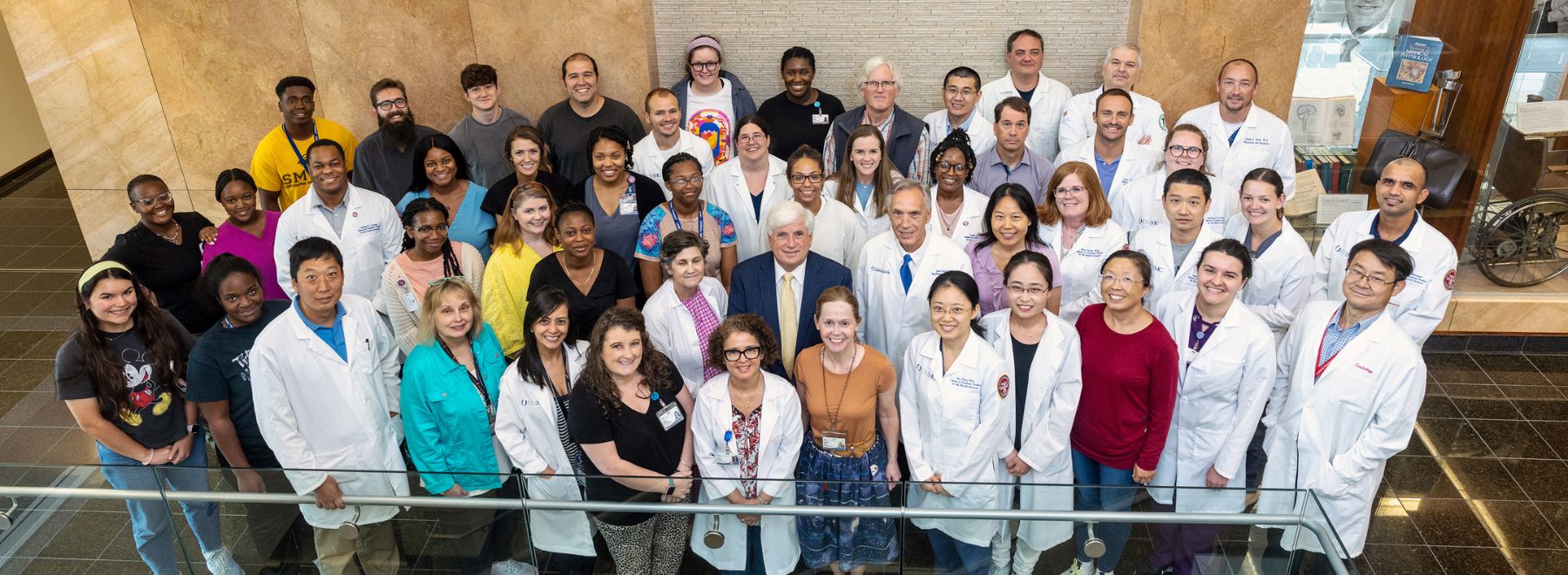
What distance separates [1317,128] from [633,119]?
4669 mm

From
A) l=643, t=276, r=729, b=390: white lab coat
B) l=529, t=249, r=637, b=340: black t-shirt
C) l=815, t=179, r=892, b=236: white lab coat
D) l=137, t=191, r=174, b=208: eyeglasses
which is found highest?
l=137, t=191, r=174, b=208: eyeglasses

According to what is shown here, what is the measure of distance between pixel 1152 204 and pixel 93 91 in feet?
23.8

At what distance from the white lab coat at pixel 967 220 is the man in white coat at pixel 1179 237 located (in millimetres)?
781

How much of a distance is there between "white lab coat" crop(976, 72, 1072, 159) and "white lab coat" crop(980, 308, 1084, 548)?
8.54 feet

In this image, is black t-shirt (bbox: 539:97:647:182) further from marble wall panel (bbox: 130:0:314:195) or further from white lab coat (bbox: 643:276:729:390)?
marble wall panel (bbox: 130:0:314:195)

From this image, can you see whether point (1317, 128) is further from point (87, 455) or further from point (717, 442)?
point (87, 455)

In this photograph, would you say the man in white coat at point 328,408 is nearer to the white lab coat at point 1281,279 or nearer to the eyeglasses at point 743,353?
the eyeglasses at point 743,353

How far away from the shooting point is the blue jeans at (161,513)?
4258mm


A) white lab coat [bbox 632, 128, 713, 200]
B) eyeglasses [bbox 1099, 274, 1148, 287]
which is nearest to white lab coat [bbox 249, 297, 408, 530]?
white lab coat [bbox 632, 128, 713, 200]

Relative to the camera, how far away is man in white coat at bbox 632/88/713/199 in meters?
6.03

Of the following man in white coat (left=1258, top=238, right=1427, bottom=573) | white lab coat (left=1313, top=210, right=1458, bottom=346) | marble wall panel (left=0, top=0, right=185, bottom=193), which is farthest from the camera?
marble wall panel (left=0, top=0, right=185, bottom=193)

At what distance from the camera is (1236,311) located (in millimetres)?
4348

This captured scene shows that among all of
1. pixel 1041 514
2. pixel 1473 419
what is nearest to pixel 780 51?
pixel 1041 514

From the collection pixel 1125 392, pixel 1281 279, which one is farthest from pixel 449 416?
pixel 1281 279
